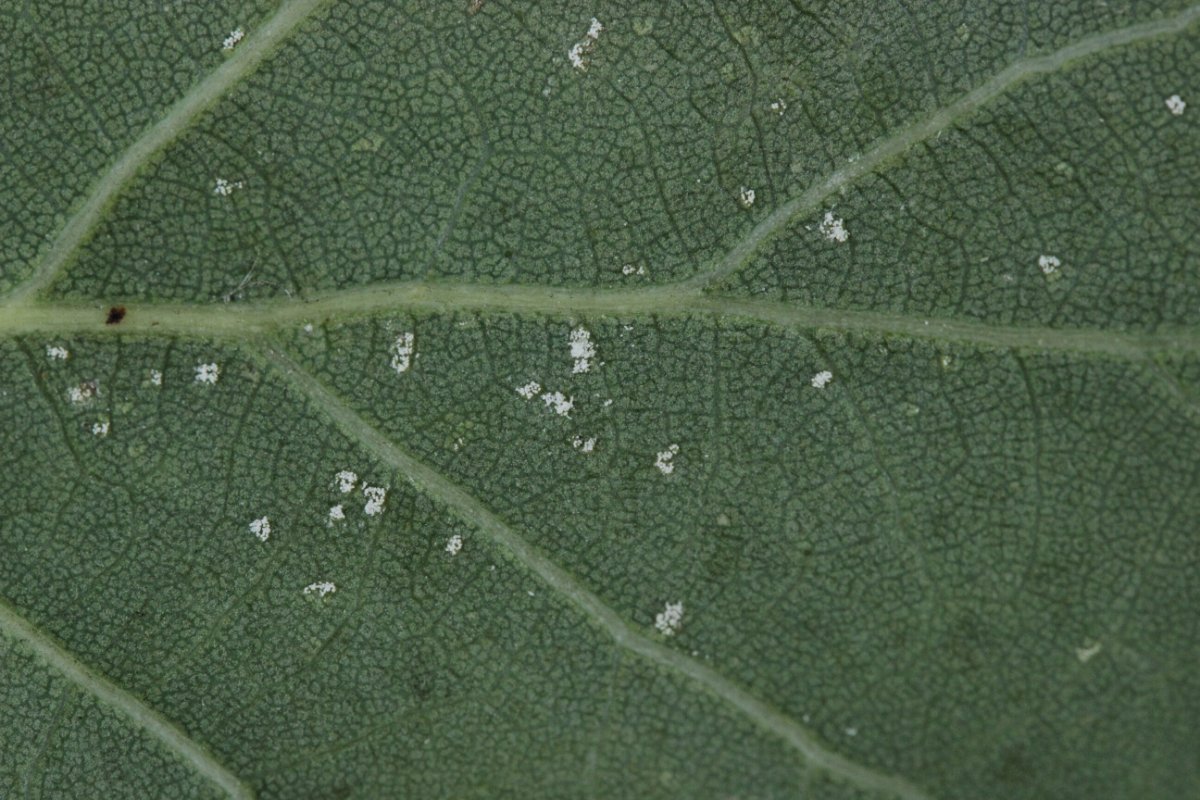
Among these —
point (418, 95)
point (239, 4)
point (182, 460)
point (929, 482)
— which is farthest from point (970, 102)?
point (182, 460)

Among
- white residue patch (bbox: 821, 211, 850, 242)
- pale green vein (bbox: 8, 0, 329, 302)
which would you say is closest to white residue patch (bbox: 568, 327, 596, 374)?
white residue patch (bbox: 821, 211, 850, 242)

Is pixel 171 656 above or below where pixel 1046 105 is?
below

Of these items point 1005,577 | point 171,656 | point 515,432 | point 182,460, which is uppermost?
point 1005,577

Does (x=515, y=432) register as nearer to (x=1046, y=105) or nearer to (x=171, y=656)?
(x=171, y=656)

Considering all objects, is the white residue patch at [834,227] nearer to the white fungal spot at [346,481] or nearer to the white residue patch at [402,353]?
the white residue patch at [402,353]

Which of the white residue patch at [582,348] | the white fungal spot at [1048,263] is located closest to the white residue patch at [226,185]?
the white residue patch at [582,348]

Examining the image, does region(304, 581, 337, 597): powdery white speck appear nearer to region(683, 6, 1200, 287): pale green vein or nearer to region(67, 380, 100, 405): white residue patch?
region(67, 380, 100, 405): white residue patch
